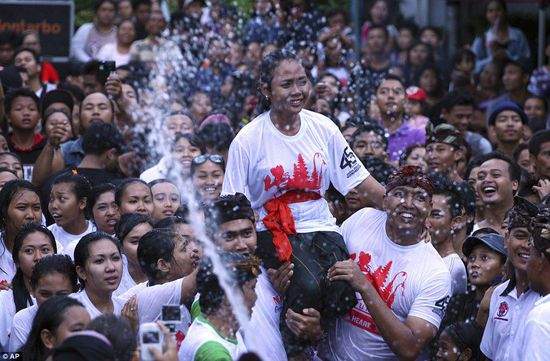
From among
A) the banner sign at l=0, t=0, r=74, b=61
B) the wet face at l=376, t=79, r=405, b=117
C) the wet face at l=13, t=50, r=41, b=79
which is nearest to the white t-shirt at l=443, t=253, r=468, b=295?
the wet face at l=376, t=79, r=405, b=117

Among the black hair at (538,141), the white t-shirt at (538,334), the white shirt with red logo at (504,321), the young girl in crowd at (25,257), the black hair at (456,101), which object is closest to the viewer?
the white t-shirt at (538,334)

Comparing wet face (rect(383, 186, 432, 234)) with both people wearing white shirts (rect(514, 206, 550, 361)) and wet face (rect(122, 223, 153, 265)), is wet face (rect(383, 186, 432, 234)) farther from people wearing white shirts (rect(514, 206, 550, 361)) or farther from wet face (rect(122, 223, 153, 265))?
wet face (rect(122, 223, 153, 265))

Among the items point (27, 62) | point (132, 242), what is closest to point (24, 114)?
point (27, 62)

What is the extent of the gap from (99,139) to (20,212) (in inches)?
63.1

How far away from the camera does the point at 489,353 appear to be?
7.43m

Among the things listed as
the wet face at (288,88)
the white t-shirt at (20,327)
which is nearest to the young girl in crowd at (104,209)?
the white t-shirt at (20,327)

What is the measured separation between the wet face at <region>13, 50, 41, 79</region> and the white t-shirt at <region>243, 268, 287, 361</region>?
21.7 feet

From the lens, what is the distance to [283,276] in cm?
751

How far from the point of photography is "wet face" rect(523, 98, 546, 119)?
13.7 meters

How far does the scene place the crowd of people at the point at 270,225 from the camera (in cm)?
689

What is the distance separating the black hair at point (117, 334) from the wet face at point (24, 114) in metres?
5.85

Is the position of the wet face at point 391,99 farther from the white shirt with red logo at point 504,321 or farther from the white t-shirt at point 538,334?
the white t-shirt at point 538,334

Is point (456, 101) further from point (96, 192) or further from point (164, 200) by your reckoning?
point (96, 192)

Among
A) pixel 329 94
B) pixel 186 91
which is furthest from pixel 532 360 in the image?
pixel 186 91
